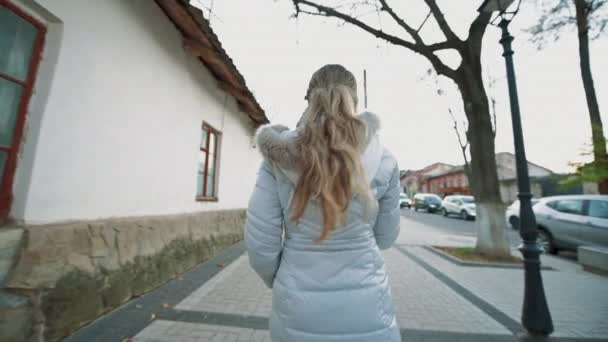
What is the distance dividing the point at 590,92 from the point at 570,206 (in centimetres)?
582

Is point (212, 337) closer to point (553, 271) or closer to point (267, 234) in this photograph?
point (267, 234)

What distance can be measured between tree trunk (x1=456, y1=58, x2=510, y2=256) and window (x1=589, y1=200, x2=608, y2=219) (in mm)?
2541

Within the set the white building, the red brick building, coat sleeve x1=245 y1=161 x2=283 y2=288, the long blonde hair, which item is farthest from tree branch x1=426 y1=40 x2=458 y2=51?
the red brick building

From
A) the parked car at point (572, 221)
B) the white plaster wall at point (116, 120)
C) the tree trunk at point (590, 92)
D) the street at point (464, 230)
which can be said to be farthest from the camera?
the tree trunk at point (590, 92)

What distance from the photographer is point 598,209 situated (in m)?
6.11

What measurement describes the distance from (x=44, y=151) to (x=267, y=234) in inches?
89.7

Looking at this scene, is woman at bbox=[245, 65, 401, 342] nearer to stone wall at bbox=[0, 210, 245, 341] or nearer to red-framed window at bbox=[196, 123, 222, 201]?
stone wall at bbox=[0, 210, 245, 341]

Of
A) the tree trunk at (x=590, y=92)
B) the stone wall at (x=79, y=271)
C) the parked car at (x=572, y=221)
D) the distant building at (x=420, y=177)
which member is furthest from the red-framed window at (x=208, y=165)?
the distant building at (x=420, y=177)

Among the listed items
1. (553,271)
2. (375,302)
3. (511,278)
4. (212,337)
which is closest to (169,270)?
(212,337)

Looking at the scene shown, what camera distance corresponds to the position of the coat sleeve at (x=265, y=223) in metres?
1.24

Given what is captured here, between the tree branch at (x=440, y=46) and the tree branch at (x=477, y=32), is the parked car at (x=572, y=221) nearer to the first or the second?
the tree branch at (x=477, y=32)

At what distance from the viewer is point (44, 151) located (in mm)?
2162

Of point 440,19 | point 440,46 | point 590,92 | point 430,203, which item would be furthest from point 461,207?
point 440,19

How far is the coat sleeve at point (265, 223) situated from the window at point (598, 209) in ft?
28.3
